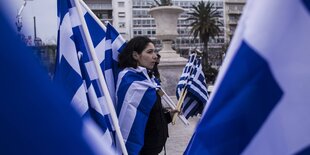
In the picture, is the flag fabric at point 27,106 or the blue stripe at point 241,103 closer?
the flag fabric at point 27,106

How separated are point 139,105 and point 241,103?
2.23 metres

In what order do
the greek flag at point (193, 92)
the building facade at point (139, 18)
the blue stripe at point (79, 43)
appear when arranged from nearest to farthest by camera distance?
1. the blue stripe at point (79, 43)
2. the greek flag at point (193, 92)
3. the building facade at point (139, 18)

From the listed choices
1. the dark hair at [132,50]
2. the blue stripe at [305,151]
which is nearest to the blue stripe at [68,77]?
the dark hair at [132,50]

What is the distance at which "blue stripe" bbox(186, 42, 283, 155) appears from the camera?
129cm

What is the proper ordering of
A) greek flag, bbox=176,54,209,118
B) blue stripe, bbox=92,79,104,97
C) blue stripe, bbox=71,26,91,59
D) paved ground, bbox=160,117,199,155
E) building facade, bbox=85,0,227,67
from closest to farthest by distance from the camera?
blue stripe, bbox=71,26,91,59 → blue stripe, bbox=92,79,104,97 → greek flag, bbox=176,54,209,118 → paved ground, bbox=160,117,199,155 → building facade, bbox=85,0,227,67

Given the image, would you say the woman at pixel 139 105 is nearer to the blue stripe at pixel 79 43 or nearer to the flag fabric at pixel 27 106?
the blue stripe at pixel 79 43

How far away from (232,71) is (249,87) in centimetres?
6

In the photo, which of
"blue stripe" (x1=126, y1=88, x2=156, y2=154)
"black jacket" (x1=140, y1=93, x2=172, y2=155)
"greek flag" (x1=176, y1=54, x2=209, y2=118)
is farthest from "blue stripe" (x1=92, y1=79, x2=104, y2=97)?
"greek flag" (x1=176, y1=54, x2=209, y2=118)

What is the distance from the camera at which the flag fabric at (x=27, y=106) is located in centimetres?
107

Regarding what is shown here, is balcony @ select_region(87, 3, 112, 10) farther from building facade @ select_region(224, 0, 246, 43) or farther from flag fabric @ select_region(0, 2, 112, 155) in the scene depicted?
flag fabric @ select_region(0, 2, 112, 155)

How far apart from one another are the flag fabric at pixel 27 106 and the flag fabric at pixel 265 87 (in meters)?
0.43

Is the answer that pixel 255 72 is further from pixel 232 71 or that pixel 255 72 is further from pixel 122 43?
pixel 122 43

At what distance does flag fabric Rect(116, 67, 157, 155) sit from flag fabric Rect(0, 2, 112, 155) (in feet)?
7.57

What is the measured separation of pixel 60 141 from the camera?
1.13m
